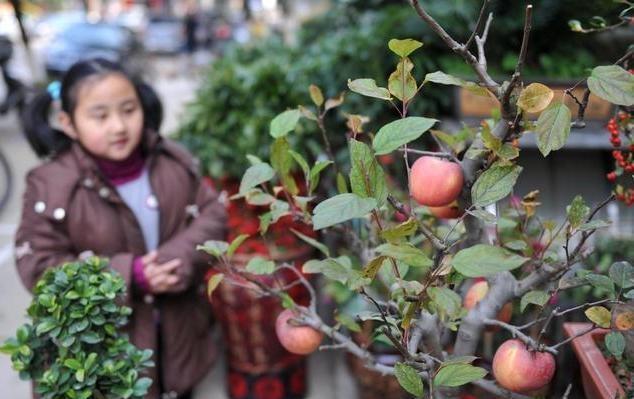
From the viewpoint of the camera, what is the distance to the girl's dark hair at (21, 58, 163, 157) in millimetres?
2125

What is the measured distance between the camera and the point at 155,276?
206cm

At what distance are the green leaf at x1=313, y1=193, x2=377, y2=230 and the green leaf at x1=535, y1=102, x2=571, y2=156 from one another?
10.5 inches

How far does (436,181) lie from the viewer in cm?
112

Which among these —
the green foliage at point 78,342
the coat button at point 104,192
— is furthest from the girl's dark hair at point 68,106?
the green foliage at point 78,342

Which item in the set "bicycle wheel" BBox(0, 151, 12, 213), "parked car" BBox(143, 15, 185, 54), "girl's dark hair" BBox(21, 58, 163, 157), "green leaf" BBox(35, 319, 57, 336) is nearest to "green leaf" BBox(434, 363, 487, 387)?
"green leaf" BBox(35, 319, 57, 336)

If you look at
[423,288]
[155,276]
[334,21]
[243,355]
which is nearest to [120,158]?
[155,276]

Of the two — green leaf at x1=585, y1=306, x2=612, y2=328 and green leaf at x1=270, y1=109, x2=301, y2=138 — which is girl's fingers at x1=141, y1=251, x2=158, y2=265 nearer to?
green leaf at x1=270, y1=109, x2=301, y2=138

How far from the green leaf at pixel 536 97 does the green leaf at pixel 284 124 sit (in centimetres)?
46

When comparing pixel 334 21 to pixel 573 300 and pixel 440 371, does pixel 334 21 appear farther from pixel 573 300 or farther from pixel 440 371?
pixel 440 371

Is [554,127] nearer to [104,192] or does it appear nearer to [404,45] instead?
[404,45]

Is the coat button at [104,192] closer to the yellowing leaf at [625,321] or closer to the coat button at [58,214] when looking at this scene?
the coat button at [58,214]

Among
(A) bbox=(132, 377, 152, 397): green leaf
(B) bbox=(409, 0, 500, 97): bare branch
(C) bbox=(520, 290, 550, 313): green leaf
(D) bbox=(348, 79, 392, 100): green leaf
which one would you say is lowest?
(A) bbox=(132, 377, 152, 397): green leaf

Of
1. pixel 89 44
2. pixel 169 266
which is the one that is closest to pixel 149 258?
pixel 169 266

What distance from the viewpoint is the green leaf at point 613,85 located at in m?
0.93
